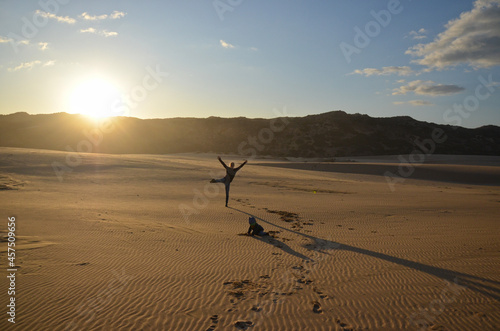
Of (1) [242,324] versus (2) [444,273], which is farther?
(2) [444,273]

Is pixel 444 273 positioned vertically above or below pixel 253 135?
below

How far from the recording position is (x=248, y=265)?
736cm

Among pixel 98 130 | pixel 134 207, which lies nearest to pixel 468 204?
pixel 134 207

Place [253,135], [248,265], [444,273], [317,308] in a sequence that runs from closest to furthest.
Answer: [317,308]
[444,273]
[248,265]
[253,135]

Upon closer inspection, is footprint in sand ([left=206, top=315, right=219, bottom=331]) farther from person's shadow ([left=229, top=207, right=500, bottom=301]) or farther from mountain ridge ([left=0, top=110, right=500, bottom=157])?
mountain ridge ([left=0, top=110, right=500, bottom=157])

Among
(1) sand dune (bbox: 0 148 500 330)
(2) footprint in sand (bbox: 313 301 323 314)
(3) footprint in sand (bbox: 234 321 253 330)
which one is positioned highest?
(1) sand dune (bbox: 0 148 500 330)

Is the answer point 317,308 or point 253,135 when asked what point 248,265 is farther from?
point 253,135

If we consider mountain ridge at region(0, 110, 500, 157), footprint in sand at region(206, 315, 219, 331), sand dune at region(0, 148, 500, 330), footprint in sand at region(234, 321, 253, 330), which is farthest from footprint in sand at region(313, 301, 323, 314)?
mountain ridge at region(0, 110, 500, 157)

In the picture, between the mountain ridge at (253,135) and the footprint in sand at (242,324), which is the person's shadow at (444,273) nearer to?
the footprint in sand at (242,324)

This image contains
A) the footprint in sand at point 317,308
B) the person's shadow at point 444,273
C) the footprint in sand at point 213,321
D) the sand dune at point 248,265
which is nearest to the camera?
the footprint in sand at point 213,321

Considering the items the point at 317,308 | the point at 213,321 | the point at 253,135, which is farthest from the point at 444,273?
the point at 253,135

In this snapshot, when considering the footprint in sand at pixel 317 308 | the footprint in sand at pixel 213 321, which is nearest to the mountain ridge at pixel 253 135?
the footprint in sand at pixel 317 308

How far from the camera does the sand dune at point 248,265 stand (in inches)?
200

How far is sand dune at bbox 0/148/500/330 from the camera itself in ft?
16.6
